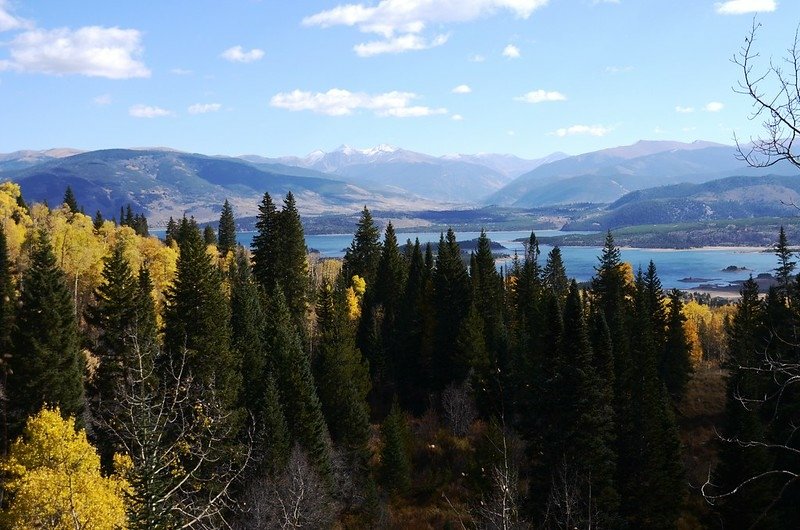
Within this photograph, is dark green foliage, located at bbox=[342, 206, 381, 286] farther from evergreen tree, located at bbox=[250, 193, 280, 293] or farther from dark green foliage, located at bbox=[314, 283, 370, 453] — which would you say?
dark green foliage, located at bbox=[314, 283, 370, 453]

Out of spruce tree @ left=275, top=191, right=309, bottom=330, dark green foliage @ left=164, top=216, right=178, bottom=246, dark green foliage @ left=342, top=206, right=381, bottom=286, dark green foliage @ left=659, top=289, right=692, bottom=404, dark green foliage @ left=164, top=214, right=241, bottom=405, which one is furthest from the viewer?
dark green foliage @ left=164, top=216, right=178, bottom=246

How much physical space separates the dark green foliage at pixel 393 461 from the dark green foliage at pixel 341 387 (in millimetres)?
2283

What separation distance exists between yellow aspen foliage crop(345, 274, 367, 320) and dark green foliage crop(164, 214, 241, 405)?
36.2 meters

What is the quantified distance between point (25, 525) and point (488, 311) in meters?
44.7

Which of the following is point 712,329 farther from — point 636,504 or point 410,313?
point 636,504

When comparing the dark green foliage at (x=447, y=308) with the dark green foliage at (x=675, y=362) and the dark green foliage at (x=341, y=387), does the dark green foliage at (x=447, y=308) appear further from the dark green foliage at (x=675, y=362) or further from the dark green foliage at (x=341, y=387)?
the dark green foliage at (x=675, y=362)

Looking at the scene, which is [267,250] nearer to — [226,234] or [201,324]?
[201,324]

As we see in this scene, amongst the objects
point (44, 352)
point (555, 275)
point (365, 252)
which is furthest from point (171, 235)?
point (44, 352)

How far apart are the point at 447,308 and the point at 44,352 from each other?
117 ft

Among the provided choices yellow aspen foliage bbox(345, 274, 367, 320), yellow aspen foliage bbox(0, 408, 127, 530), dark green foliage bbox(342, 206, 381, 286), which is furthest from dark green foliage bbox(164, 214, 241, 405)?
dark green foliage bbox(342, 206, 381, 286)

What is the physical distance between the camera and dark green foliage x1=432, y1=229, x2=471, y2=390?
188ft

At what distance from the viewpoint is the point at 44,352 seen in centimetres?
3266

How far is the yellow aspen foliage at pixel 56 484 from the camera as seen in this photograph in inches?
960

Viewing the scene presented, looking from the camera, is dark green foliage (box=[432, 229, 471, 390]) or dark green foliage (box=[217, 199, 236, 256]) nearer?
dark green foliage (box=[432, 229, 471, 390])
